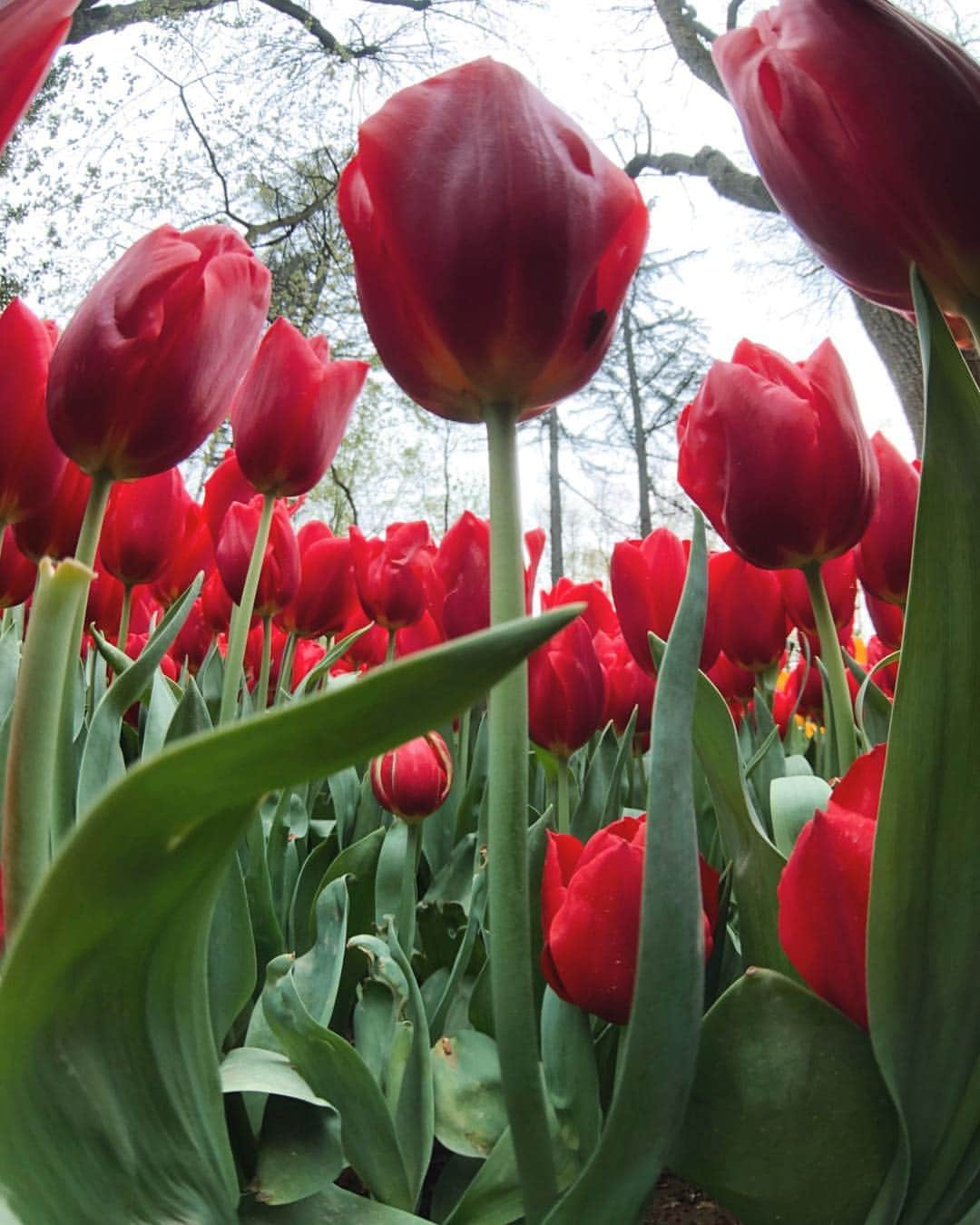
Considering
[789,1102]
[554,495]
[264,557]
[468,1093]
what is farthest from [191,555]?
[554,495]

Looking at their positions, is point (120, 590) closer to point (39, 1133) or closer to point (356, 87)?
point (39, 1133)

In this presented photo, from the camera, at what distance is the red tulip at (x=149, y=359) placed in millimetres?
274

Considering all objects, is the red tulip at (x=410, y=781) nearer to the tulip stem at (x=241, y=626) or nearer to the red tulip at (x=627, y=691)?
→ the tulip stem at (x=241, y=626)

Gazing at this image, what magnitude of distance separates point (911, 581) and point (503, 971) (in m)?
0.11

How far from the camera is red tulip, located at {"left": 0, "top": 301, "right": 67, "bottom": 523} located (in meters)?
0.35

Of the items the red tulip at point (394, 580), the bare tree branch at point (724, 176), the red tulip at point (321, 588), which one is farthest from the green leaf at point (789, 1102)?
the bare tree branch at point (724, 176)

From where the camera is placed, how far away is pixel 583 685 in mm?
474

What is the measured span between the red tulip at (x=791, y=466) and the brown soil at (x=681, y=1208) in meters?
0.22

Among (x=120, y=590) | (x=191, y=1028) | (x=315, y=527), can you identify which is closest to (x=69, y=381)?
(x=191, y=1028)

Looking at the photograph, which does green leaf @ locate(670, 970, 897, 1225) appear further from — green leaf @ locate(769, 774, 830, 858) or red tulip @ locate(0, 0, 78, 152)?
red tulip @ locate(0, 0, 78, 152)

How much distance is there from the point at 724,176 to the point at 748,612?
5.19m

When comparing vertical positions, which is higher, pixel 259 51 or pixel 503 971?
pixel 259 51

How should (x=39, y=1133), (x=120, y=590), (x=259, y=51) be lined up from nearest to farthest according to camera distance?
(x=39, y=1133), (x=120, y=590), (x=259, y=51)

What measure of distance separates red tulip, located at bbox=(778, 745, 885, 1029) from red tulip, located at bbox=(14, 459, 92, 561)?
0.34 meters
